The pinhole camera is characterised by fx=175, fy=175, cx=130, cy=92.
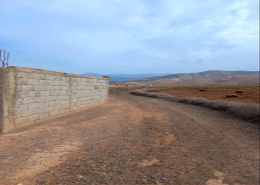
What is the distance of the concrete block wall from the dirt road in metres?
0.62

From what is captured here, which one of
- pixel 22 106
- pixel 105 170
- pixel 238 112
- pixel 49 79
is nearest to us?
pixel 105 170

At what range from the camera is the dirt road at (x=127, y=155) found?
3.95 m

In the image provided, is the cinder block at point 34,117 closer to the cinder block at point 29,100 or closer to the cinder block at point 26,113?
the cinder block at point 26,113

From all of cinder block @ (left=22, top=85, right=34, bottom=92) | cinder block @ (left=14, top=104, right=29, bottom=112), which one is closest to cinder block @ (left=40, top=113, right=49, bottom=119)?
cinder block @ (left=14, top=104, right=29, bottom=112)

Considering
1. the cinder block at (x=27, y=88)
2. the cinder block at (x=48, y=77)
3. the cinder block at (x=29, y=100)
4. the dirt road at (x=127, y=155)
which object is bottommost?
the dirt road at (x=127, y=155)

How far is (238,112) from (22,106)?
12805 mm

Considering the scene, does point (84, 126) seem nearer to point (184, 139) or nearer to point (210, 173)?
point (184, 139)

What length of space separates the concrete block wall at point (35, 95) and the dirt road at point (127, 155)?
620 millimetres

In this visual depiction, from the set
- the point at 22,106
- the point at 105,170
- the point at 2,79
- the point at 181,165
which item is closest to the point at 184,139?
the point at 181,165

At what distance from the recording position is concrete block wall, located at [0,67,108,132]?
22.0ft

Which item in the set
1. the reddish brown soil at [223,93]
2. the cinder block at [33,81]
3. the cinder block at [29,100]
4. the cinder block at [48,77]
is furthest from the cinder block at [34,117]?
the reddish brown soil at [223,93]

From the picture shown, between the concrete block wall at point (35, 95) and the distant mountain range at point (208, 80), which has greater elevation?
the distant mountain range at point (208, 80)

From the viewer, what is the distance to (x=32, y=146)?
17.6 feet

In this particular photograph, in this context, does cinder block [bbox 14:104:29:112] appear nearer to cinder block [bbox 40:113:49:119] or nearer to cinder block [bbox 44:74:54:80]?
cinder block [bbox 40:113:49:119]
